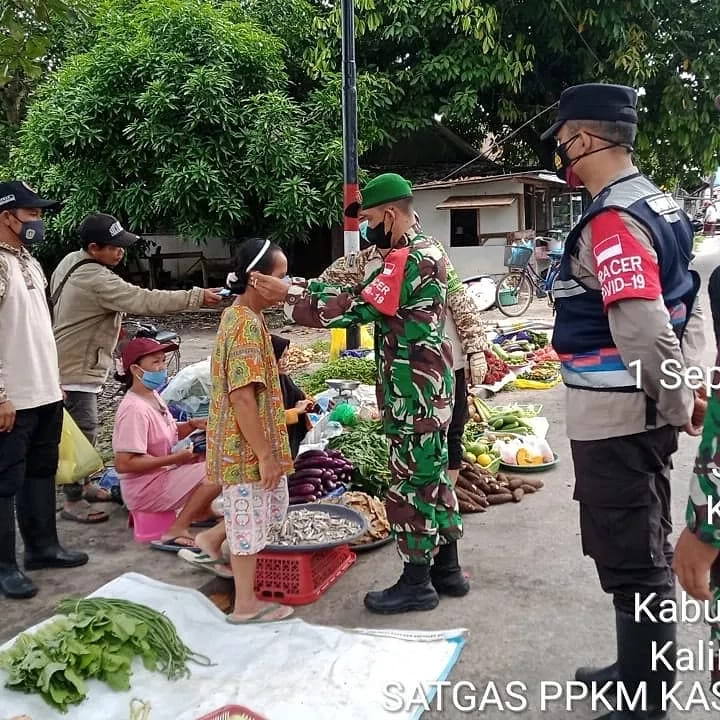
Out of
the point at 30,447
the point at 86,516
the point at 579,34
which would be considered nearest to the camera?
the point at 30,447

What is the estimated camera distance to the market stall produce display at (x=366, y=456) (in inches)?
195

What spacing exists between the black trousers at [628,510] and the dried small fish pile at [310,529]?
60.6 inches

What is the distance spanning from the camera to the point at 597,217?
2.39m

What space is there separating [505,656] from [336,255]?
14243 millimetres

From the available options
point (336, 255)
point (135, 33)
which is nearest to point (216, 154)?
point (135, 33)

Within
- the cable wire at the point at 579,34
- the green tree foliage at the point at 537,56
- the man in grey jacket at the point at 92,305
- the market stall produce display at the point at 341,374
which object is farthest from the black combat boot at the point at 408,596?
the cable wire at the point at 579,34

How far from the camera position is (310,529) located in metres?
3.88

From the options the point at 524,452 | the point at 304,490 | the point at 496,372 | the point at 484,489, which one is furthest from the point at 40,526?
the point at 496,372

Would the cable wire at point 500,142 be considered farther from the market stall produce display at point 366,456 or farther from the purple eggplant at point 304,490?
the purple eggplant at point 304,490

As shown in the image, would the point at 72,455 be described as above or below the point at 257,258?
below

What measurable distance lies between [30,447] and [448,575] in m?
2.29

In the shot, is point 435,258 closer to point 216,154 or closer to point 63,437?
point 63,437

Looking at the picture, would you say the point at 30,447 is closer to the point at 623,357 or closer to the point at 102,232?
the point at 102,232

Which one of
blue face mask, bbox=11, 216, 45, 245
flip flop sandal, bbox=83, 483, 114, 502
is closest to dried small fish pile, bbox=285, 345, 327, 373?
flip flop sandal, bbox=83, 483, 114, 502
